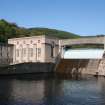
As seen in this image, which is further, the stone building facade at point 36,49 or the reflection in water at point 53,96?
the stone building facade at point 36,49

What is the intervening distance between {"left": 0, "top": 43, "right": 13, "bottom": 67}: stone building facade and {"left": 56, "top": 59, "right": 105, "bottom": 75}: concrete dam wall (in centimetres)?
1066

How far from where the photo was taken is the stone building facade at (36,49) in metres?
63.8

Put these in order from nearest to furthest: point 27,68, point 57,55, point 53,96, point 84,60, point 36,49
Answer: point 53,96, point 27,68, point 84,60, point 36,49, point 57,55

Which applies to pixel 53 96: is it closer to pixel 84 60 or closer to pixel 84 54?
pixel 84 60

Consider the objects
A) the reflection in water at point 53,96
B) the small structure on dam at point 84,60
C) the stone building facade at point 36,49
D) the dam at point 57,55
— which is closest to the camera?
the reflection in water at point 53,96

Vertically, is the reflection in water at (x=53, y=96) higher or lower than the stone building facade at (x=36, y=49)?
lower

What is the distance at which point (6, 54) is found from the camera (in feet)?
210

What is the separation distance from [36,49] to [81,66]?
419 inches

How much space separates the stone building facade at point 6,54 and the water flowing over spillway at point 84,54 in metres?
11.8

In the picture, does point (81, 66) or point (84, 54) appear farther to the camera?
point (84, 54)

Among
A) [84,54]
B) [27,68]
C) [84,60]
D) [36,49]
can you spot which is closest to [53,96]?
[27,68]

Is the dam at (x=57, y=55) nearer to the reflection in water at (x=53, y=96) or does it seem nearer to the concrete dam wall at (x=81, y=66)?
the concrete dam wall at (x=81, y=66)

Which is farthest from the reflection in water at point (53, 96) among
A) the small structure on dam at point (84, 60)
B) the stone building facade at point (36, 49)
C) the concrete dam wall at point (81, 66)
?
the stone building facade at point (36, 49)

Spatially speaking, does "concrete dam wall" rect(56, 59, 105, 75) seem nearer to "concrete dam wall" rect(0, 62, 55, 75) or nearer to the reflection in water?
"concrete dam wall" rect(0, 62, 55, 75)
